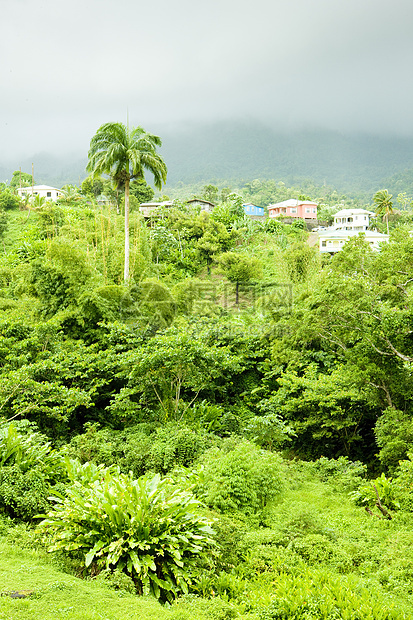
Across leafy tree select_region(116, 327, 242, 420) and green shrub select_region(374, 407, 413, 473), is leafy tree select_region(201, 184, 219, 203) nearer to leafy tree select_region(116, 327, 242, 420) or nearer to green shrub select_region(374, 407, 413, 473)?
leafy tree select_region(116, 327, 242, 420)

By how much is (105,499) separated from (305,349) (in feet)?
25.9

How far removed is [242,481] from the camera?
5.56m

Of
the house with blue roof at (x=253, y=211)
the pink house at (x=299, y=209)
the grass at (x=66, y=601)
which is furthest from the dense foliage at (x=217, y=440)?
the pink house at (x=299, y=209)

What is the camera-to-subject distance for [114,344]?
36.2ft

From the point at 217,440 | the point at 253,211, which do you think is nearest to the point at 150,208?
the point at 253,211

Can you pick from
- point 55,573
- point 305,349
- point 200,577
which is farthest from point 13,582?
point 305,349

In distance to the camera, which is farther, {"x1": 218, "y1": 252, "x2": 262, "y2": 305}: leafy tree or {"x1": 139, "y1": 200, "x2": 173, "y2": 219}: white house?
{"x1": 139, "y1": 200, "x2": 173, "y2": 219}: white house

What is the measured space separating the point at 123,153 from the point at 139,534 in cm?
1392

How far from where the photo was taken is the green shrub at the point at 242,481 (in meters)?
5.42

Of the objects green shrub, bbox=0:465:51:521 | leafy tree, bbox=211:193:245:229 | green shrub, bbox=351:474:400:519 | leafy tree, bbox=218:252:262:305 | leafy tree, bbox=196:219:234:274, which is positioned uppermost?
leafy tree, bbox=211:193:245:229

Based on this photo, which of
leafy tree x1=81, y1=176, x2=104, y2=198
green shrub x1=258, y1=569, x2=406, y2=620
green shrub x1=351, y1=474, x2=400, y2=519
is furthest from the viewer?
leafy tree x1=81, y1=176, x2=104, y2=198

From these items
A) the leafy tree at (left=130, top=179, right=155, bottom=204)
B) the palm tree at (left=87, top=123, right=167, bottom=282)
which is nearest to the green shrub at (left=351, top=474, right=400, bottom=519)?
the palm tree at (left=87, top=123, right=167, bottom=282)

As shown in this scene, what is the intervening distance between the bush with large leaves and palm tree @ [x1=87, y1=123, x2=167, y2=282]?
451 inches

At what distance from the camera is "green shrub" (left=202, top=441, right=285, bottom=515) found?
17.8 ft
